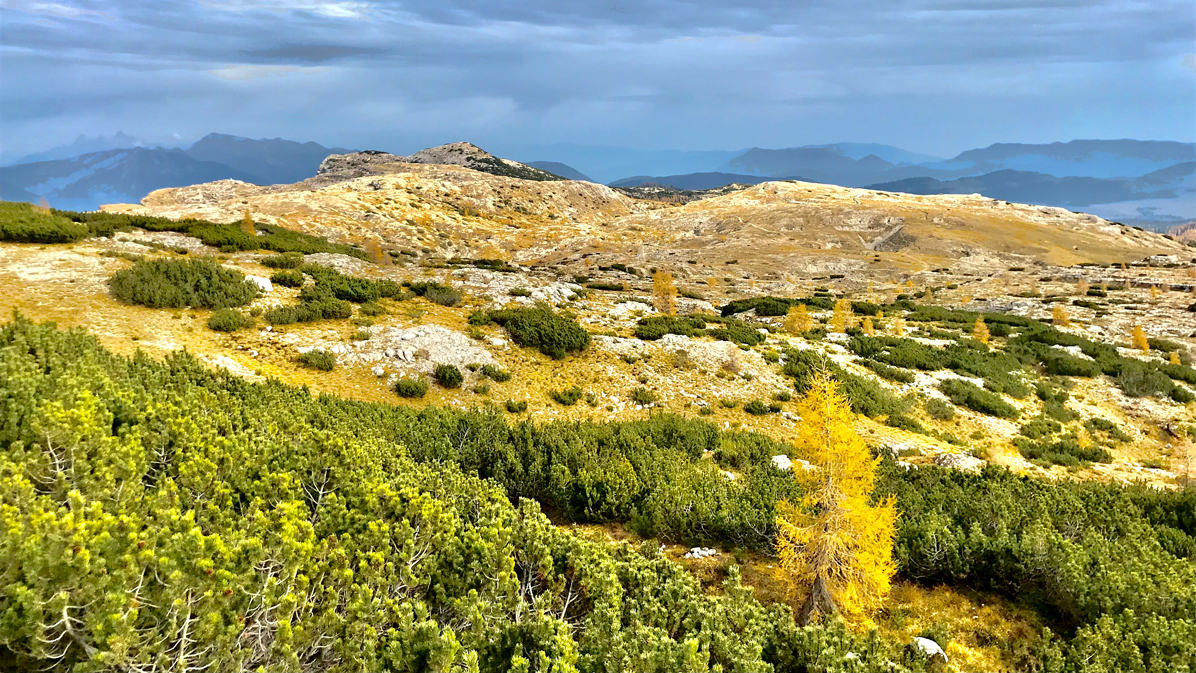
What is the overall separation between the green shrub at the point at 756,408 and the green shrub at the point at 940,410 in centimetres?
781

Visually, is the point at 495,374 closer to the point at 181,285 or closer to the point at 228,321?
the point at 228,321

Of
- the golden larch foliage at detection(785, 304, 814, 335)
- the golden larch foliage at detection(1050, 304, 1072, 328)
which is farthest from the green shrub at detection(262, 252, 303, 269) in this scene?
the golden larch foliage at detection(1050, 304, 1072, 328)

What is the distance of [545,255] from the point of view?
97.8 m

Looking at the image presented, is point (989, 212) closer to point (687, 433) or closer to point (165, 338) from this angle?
point (687, 433)

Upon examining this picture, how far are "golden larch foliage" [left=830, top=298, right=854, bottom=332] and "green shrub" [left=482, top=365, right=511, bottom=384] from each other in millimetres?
24659

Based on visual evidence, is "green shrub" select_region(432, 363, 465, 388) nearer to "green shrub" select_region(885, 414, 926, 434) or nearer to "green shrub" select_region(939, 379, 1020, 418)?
"green shrub" select_region(885, 414, 926, 434)

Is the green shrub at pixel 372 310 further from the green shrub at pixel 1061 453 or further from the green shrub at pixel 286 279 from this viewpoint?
the green shrub at pixel 1061 453

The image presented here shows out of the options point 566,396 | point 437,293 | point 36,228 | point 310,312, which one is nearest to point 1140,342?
point 566,396

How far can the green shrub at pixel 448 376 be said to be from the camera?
19.2m

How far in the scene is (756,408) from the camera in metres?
20.7

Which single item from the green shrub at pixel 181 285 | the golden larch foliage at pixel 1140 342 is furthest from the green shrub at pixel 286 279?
the golden larch foliage at pixel 1140 342

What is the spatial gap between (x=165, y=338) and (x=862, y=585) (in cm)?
2103

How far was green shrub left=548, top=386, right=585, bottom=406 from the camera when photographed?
19.6 meters

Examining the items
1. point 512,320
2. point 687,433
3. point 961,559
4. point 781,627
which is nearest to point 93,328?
point 512,320
